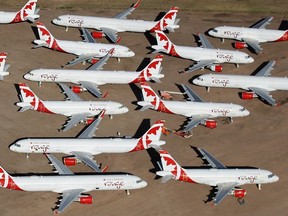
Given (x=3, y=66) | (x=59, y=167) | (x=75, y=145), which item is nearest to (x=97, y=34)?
(x=3, y=66)

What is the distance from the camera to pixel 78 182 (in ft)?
303

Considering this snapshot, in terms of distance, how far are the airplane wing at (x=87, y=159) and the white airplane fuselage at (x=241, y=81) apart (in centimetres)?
3170

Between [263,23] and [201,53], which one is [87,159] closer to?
[201,53]

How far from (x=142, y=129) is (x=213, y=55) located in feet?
93.3

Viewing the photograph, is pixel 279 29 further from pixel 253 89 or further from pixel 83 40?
pixel 83 40

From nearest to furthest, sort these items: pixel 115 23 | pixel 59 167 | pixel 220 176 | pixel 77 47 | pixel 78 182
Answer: pixel 78 182, pixel 59 167, pixel 220 176, pixel 77 47, pixel 115 23

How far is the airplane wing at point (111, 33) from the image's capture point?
442 feet

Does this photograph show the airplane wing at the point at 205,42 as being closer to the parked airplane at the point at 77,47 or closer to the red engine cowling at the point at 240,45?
the red engine cowling at the point at 240,45

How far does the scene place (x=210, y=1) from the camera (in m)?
157

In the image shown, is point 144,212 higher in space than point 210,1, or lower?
lower

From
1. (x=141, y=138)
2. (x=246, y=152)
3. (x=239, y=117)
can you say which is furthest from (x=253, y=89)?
(x=141, y=138)

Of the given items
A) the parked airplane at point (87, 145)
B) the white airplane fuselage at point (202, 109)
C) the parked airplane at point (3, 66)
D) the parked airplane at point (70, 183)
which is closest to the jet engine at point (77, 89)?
the parked airplane at point (3, 66)

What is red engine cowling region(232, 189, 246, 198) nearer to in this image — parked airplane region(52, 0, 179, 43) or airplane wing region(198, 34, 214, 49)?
airplane wing region(198, 34, 214, 49)

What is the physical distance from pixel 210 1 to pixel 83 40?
38323mm
